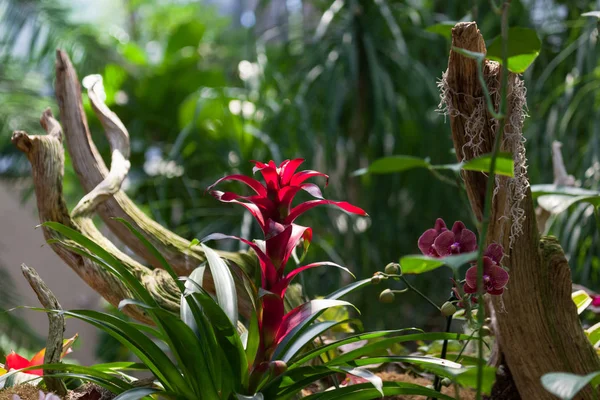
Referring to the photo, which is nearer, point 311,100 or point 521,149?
point 521,149

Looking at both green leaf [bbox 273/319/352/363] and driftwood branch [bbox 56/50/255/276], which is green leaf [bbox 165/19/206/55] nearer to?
driftwood branch [bbox 56/50/255/276]

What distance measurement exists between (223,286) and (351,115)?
5.29 feet

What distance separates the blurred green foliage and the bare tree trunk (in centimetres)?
108

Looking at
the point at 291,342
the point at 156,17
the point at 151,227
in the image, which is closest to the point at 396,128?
the point at 151,227

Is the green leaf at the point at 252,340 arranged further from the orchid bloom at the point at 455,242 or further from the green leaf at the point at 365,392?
the orchid bloom at the point at 455,242

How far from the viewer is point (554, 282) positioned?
0.77 meters

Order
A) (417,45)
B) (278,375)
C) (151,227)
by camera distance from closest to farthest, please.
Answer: (278,375), (151,227), (417,45)

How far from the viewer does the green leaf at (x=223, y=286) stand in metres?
0.73

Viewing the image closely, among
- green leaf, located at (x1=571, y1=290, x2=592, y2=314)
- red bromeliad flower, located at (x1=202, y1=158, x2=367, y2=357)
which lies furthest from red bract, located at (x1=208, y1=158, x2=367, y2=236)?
green leaf, located at (x1=571, y1=290, x2=592, y2=314)

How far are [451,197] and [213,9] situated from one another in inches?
119

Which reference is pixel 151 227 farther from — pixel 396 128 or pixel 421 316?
pixel 421 316

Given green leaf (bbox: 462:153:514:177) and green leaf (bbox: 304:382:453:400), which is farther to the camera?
green leaf (bbox: 304:382:453:400)

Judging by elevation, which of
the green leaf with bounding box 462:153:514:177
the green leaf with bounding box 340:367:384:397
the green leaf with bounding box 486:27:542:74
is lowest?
the green leaf with bounding box 340:367:384:397

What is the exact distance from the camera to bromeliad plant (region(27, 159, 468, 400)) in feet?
2.18
